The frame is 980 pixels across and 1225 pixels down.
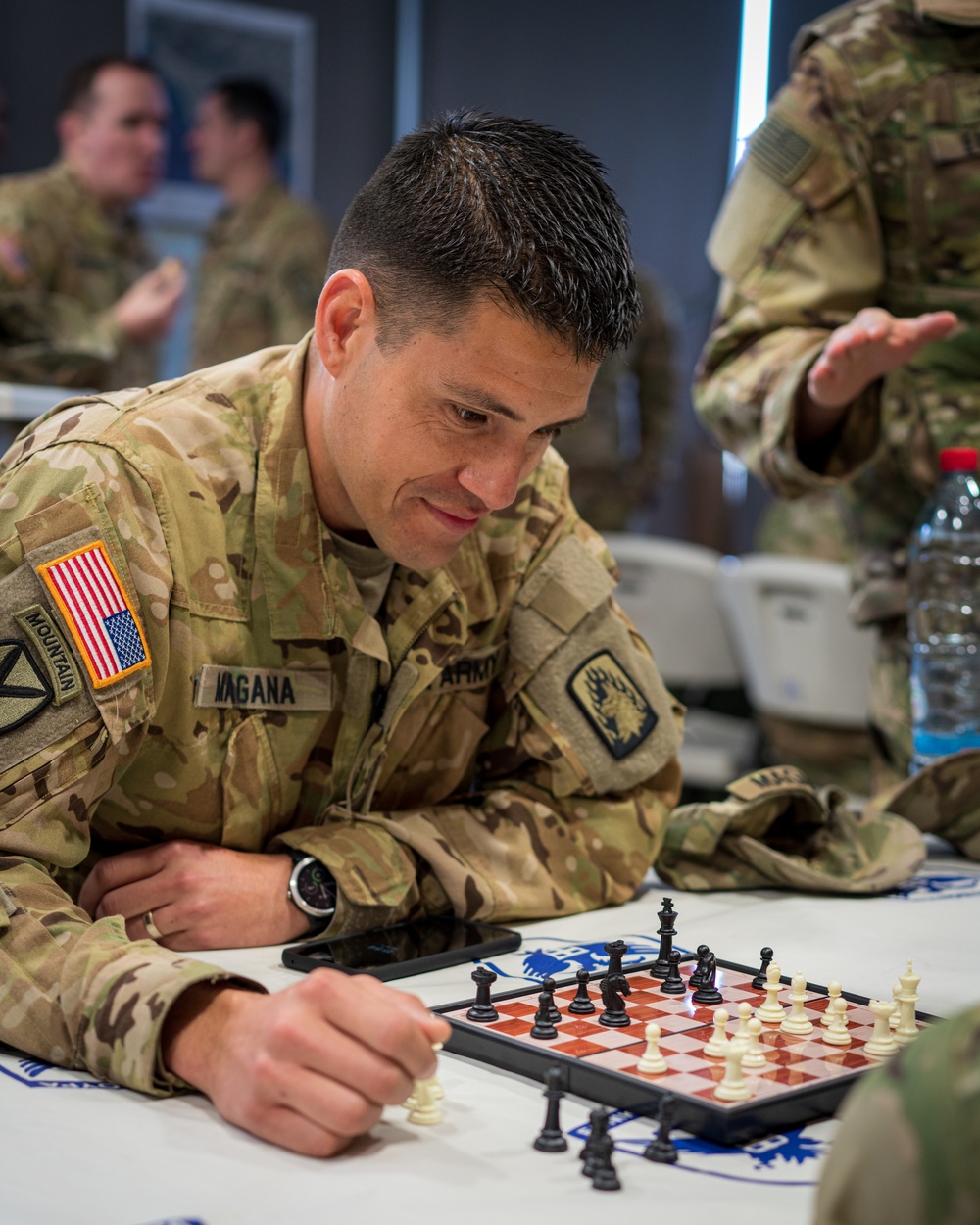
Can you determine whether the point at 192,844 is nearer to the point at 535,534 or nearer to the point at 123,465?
the point at 123,465

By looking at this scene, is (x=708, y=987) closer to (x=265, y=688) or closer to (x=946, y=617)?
(x=265, y=688)

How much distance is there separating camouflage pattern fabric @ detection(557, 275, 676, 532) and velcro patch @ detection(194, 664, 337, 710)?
417 centimetres

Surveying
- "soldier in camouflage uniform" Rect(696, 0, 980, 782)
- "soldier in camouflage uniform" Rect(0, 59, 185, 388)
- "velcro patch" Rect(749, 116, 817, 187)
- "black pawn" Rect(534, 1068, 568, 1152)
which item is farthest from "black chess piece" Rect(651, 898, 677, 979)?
"soldier in camouflage uniform" Rect(0, 59, 185, 388)

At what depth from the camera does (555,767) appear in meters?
1.80

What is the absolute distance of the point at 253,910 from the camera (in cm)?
153

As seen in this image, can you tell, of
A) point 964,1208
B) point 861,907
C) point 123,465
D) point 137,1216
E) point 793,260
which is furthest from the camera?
point 793,260

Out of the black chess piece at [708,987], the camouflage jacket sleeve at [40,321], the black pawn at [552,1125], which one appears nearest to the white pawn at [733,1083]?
the black pawn at [552,1125]

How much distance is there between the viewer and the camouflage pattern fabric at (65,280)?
3.93 m

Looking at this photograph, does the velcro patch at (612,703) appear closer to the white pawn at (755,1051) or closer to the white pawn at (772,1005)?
the white pawn at (772,1005)

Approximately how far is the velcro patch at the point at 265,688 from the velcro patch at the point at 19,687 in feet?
0.70

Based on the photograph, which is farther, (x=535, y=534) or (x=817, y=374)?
(x=817, y=374)

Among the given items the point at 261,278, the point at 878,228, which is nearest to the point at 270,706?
the point at 878,228

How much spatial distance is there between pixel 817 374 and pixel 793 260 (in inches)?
16.4

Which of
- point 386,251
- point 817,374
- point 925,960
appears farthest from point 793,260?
point 925,960
